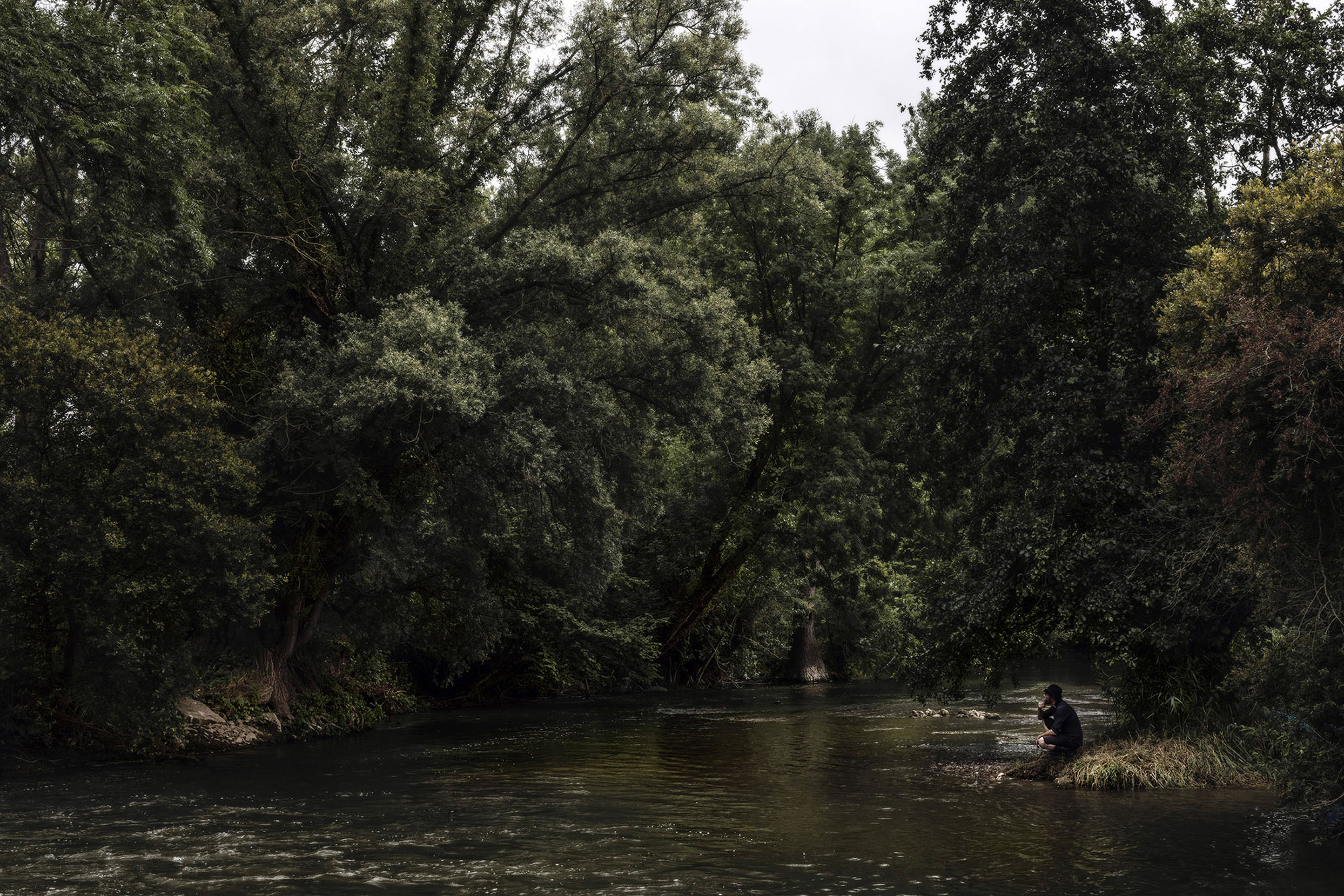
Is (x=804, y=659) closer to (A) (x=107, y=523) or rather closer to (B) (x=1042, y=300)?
(B) (x=1042, y=300)

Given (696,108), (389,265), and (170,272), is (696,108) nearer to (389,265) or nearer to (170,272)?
(389,265)

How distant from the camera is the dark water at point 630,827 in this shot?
11992mm

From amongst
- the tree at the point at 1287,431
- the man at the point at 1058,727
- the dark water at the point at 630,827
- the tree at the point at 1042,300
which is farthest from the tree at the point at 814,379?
the tree at the point at 1287,431

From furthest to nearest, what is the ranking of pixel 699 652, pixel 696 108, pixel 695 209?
pixel 699 652 < pixel 695 209 < pixel 696 108

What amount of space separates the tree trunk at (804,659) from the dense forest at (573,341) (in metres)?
20.4

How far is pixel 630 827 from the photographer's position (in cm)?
1534

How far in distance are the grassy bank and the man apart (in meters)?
0.43

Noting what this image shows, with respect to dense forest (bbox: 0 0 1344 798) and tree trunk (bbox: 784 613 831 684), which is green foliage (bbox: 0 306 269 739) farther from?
tree trunk (bbox: 784 613 831 684)

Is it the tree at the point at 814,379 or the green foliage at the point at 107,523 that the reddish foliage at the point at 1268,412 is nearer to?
the green foliage at the point at 107,523

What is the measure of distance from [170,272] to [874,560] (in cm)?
2426

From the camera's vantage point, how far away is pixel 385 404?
69.9 feet

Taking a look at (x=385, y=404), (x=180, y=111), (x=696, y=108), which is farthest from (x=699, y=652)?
(x=180, y=111)

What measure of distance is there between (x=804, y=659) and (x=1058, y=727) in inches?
1209

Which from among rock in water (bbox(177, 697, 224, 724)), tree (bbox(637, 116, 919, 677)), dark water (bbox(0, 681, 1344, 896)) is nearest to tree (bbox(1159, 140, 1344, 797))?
dark water (bbox(0, 681, 1344, 896))
